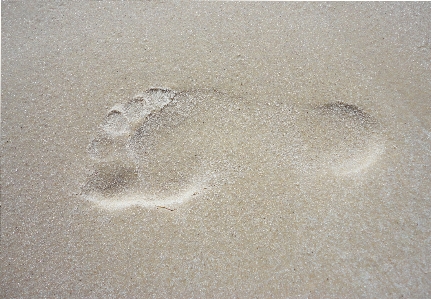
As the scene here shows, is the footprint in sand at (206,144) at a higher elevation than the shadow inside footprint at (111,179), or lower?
higher

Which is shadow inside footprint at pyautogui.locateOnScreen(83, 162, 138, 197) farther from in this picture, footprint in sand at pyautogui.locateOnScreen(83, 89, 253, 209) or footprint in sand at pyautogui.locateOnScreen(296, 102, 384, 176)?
footprint in sand at pyautogui.locateOnScreen(296, 102, 384, 176)

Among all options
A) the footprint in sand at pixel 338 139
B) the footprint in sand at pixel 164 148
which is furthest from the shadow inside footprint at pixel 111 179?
the footprint in sand at pixel 338 139

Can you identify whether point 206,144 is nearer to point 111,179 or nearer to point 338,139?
point 111,179

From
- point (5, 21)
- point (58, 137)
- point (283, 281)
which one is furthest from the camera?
point (5, 21)

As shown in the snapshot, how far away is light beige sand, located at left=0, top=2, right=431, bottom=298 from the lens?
1.49 metres

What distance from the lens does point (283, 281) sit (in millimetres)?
1472

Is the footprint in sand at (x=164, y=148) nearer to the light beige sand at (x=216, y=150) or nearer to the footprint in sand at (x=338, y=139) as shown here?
the light beige sand at (x=216, y=150)

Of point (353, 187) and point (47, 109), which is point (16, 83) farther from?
point (353, 187)

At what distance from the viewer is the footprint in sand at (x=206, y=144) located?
1.57 metres

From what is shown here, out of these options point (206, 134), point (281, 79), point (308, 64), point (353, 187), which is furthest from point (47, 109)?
point (353, 187)

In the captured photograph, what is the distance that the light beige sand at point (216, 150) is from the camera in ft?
4.90

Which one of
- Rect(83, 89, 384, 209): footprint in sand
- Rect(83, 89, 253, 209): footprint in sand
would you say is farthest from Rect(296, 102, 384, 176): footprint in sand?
Rect(83, 89, 253, 209): footprint in sand

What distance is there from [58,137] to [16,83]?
372mm

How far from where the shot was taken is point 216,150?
1587mm
